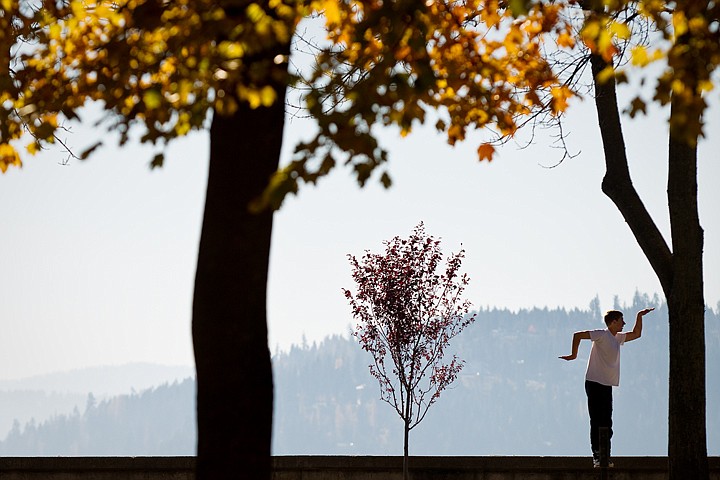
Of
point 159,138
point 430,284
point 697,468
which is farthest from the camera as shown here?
point 430,284

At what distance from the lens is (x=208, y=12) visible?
5.68 m

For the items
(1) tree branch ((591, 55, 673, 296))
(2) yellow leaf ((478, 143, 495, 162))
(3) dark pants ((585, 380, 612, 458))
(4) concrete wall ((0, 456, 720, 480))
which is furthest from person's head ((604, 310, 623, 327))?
(2) yellow leaf ((478, 143, 495, 162))

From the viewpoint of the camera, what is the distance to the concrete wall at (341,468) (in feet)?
40.8

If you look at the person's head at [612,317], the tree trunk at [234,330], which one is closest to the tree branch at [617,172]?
the person's head at [612,317]

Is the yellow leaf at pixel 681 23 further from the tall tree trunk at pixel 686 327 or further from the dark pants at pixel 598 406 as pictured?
the dark pants at pixel 598 406

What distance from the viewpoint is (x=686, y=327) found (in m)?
10.5

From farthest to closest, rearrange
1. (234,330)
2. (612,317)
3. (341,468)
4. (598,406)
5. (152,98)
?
1. (341,468)
2. (612,317)
3. (598,406)
4. (234,330)
5. (152,98)

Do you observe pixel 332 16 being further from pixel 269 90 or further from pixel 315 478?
pixel 315 478

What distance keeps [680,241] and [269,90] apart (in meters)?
6.36

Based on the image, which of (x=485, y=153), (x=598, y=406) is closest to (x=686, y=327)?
(x=598, y=406)

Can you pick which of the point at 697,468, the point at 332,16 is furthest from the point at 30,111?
Answer: the point at 697,468

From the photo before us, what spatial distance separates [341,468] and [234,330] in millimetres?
7107

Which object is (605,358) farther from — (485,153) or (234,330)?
(234,330)

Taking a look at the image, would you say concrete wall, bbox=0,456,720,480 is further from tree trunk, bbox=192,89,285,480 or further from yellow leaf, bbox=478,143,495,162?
tree trunk, bbox=192,89,285,480
